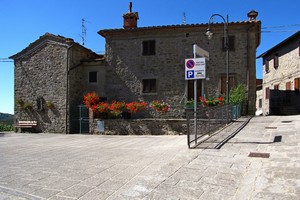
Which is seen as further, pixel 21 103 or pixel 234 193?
pixel 21 103

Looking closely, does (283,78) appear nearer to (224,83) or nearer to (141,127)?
(224,83)

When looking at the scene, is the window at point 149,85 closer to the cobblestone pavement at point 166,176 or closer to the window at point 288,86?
the window at point 288,86

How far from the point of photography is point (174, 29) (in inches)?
728

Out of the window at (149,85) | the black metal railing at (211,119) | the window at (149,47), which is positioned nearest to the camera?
the black metal railing at (211,119)

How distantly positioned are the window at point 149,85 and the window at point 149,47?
1.82m

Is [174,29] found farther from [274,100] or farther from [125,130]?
[274,100]

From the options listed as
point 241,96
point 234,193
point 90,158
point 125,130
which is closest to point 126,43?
point 125,130

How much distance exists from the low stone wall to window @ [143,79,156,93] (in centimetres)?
388

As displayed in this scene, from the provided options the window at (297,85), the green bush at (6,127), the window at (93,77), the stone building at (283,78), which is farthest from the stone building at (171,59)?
the green bush at (6,127)

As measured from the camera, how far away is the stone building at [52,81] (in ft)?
60.7

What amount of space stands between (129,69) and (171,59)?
9.58 feet

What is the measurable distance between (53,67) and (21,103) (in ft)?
11.6

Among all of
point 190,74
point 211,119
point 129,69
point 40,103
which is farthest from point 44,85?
point 190,74

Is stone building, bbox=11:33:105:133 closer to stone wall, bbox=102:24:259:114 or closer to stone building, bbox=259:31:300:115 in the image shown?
stone wall, bbox=102:24:259:114
